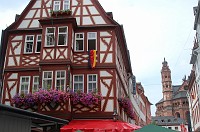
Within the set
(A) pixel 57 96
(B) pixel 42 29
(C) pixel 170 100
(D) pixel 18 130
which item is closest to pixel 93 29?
(B) pixel 42 29

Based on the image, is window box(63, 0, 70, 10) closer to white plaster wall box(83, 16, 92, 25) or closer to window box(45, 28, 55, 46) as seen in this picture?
white plaster wall box(83, 16, 92, 25)

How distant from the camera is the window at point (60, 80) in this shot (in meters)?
18.6

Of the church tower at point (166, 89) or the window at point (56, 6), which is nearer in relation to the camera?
the window at point (56, 6)

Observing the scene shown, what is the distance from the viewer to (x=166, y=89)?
405 feet

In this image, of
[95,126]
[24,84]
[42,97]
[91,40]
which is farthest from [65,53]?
[95,126]

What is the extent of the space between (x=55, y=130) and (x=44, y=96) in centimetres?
230

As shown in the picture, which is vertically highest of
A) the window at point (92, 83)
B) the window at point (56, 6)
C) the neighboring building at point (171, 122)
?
the window at point (56, 6)

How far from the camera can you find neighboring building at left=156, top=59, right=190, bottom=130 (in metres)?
114

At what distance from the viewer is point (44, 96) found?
17609 millimetres

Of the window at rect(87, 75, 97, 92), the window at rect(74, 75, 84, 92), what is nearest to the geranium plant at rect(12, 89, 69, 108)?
the window at rect(74, 75, 84, 92)

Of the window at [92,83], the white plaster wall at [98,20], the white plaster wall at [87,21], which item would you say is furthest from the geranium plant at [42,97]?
the white plaster wall at [98,20]

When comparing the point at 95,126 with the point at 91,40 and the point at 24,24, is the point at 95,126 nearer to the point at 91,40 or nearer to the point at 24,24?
the point at 91,40

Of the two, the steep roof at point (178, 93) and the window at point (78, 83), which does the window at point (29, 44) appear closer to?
the window at point (78, 83)

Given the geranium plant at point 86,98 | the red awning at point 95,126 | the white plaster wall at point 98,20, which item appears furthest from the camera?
the white plaster wall at point 98,20
